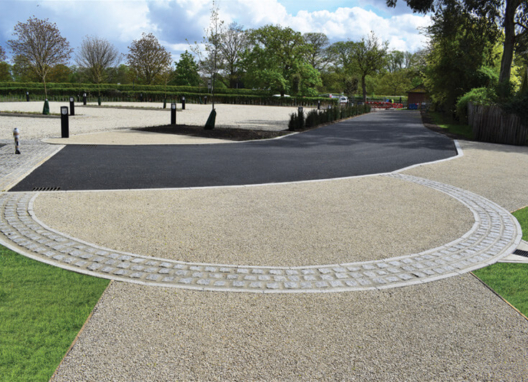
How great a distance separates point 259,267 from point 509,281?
8.08 ft

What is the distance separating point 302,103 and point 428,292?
2129 inches

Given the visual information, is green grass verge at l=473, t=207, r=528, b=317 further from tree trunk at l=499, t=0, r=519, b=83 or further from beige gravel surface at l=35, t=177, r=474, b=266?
tree trunk at l=499, t=0, r=519, b=83

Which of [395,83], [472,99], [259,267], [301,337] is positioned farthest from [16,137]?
[395,83]

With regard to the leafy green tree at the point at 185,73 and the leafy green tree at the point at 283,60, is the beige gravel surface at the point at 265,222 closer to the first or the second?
the leafy green tree at the point at 283,60

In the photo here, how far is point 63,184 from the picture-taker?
8133mm

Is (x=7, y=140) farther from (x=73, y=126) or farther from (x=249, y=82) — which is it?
(x=249, y=82)

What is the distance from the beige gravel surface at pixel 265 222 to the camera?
4.93m

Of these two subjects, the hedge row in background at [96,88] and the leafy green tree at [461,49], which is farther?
the hedge row in background at [96,88]

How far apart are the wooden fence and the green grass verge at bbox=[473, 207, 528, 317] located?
14.6 meters

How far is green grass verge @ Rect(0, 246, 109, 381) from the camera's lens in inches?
110

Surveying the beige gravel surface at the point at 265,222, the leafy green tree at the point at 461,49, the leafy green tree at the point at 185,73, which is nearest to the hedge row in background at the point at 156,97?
the leafy green tree at the point at 185,73

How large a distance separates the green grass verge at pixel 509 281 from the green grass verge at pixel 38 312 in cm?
363

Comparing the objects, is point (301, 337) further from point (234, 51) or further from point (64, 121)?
point (234, 51)

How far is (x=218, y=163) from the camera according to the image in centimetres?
1088
